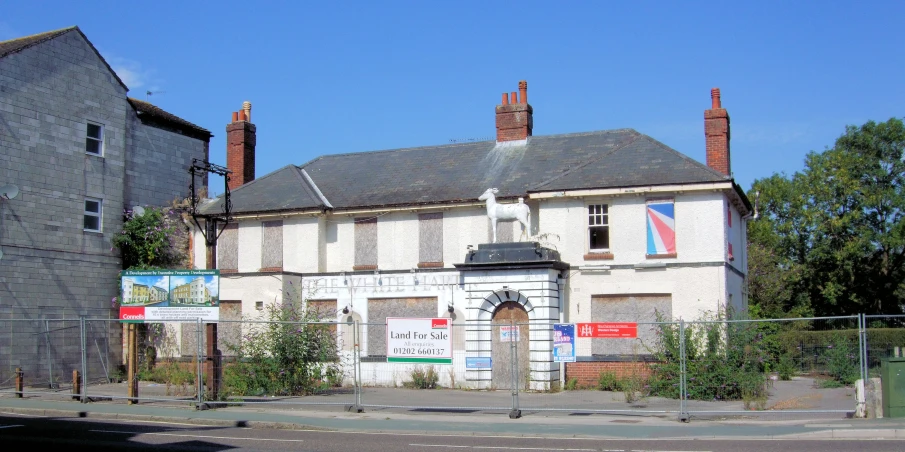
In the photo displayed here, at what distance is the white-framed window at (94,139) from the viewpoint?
2958cm

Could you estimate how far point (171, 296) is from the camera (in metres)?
21.8

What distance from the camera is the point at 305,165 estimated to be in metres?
34.4

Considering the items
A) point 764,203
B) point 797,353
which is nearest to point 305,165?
point 797,353

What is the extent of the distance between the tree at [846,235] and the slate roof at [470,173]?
19.9 m

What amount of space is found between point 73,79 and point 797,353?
23.7 meters

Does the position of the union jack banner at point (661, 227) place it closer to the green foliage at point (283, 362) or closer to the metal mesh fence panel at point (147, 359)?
the green foliage at point (283, 362)

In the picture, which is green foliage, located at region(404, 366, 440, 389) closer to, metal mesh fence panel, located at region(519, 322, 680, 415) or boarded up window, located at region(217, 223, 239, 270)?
metal mesh fence panel, located at region(519, 322, 680, 415)

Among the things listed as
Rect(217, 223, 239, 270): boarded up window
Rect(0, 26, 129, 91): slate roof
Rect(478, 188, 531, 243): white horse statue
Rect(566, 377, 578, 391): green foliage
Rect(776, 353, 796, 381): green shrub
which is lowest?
Rect(566, 377, 578, 391): green foliage

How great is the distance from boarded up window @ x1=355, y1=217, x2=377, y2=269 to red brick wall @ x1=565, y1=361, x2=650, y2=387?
774cm

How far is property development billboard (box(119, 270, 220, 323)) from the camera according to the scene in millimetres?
21438

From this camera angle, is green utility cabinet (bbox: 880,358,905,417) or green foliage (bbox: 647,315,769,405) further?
green foliage (bbox: 647,315,769,405)

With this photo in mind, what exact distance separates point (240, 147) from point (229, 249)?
503 centimetres

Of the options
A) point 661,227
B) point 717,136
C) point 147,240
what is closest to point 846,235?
point 717,136

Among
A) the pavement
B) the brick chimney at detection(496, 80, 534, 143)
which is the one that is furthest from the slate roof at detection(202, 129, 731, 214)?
the pavement
